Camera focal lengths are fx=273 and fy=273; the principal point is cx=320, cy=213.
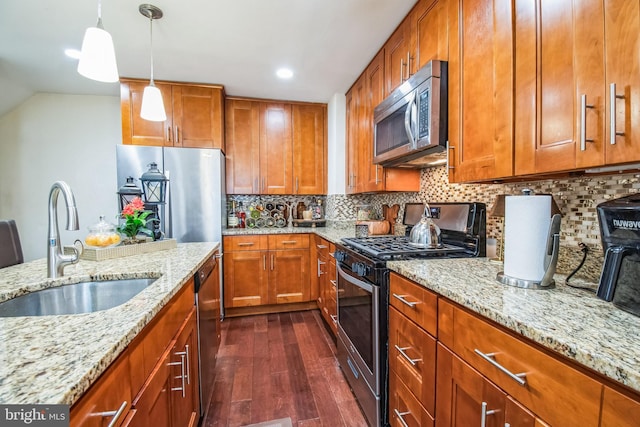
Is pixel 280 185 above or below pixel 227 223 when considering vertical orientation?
above

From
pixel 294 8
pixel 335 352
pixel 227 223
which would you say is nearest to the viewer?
pixel 294 8

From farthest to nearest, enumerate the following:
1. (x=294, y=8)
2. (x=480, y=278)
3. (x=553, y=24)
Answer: (x=294, y=8) < (x=480, y=278) < (x=553, y=24)

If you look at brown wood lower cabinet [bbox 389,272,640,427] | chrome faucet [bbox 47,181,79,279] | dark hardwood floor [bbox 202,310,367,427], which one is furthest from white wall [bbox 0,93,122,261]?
brown wood lower cabinet [bbox 389,272,640,427]

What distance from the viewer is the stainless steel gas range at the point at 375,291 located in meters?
1.38

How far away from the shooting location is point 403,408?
1251mm

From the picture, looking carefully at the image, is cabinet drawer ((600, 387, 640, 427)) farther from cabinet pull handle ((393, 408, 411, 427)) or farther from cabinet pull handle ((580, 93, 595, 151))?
cabinet pull handle ((393, 408, 411, 427))

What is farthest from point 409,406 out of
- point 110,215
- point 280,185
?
point 110,215

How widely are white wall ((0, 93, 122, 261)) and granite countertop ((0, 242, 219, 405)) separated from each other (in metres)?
2.53

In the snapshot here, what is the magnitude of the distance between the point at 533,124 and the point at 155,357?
5.09ft

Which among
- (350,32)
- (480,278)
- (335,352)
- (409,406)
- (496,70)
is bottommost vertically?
(335,352)

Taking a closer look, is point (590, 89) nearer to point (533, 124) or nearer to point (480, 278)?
point (533, 124)

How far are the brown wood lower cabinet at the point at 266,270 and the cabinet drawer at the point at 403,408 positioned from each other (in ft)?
5.86

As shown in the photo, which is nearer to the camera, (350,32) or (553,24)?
(553,24)

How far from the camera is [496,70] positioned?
1.17 m
